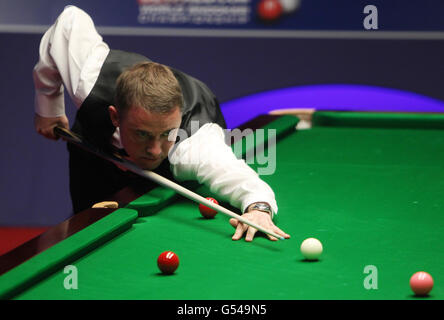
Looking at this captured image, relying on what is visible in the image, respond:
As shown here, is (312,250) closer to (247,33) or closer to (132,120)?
(132,120)

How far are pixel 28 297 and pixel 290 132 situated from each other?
2.68m

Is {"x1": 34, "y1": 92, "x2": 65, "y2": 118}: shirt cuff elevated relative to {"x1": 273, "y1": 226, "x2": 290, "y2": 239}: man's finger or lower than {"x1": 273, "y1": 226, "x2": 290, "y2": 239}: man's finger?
elevated

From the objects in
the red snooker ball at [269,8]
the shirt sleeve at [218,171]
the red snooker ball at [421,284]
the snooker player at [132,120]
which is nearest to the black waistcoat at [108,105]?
the snooker player at [132,120]

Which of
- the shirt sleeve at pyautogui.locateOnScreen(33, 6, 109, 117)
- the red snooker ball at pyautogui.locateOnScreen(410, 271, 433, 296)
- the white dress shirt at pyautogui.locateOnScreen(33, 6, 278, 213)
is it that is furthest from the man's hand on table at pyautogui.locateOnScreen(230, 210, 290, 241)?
the shirt sleeve at pyautogui.locateOnScreen(33, 6, 109, 117)

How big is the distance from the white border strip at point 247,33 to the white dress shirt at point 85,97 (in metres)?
1.98

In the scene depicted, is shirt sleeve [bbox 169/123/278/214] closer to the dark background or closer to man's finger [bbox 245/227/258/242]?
man's finger [bbox 245/227/258/242]

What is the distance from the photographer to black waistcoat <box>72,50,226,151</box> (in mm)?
3156

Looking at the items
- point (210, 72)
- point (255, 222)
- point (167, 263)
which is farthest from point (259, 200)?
point (210, 72)

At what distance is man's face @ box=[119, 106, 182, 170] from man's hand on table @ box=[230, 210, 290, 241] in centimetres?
43

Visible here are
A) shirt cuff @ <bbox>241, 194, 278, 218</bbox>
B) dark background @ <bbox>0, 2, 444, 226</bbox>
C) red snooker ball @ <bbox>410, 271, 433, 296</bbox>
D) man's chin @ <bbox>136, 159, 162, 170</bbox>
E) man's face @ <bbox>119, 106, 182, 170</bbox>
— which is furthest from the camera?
dark background @ <bbox>0, 2, 444, 226</bbox>

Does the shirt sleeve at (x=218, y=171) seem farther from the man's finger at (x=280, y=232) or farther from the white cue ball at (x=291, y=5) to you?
the white cue ball at (x=291, y=5)

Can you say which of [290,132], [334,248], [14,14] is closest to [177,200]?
[334,248]

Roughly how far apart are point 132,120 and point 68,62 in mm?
868
